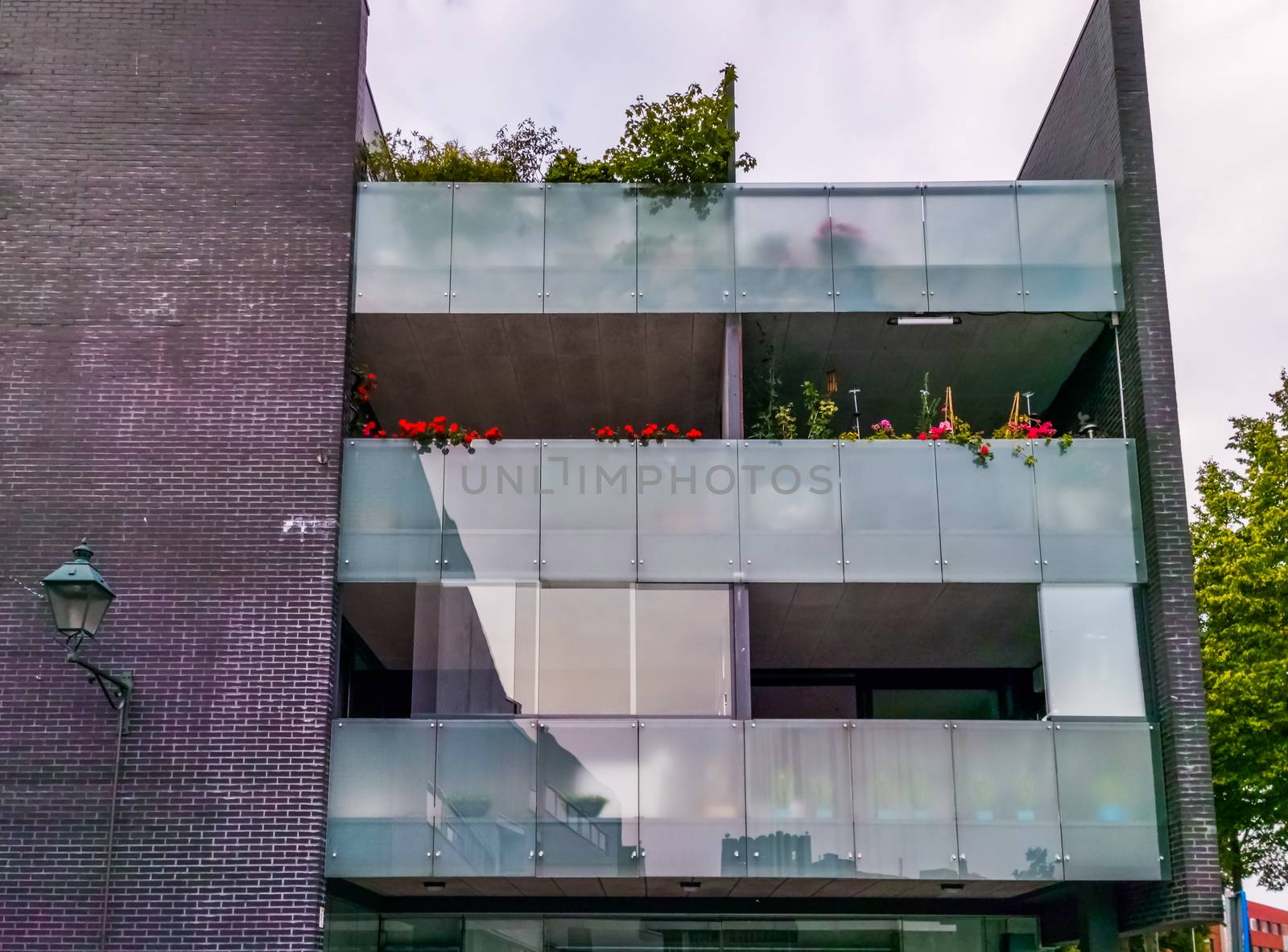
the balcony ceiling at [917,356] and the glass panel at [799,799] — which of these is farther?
the balcony ceiling at [917,356]

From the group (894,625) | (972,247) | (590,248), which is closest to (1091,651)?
(894,625)

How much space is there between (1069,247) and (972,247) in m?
1.08

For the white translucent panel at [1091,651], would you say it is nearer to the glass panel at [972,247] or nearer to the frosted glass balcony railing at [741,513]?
the frosted glass balcony railing at [741,513]

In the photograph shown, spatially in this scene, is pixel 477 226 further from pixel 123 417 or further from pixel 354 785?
pixel 354 785

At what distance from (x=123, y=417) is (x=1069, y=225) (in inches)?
412

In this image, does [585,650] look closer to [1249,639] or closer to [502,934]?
[502,934]

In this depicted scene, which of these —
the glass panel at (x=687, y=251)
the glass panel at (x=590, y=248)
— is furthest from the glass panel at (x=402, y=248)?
the glass panel at (x=687, y=251)

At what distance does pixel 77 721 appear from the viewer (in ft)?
44.3

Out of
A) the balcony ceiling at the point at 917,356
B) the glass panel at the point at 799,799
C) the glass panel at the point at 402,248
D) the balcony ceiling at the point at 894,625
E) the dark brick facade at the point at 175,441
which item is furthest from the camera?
the balcony ceiling at the point at 917,356

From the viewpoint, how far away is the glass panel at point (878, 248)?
49.7 ft

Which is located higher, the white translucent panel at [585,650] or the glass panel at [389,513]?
the glass panel at [389,513]

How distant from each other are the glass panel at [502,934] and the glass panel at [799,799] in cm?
417

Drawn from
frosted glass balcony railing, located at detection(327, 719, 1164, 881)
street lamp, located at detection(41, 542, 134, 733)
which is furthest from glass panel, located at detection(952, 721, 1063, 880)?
street lamp, located at detection(41, 542, 134, 733)

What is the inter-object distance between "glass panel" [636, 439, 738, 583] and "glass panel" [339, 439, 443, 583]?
7.18ft
